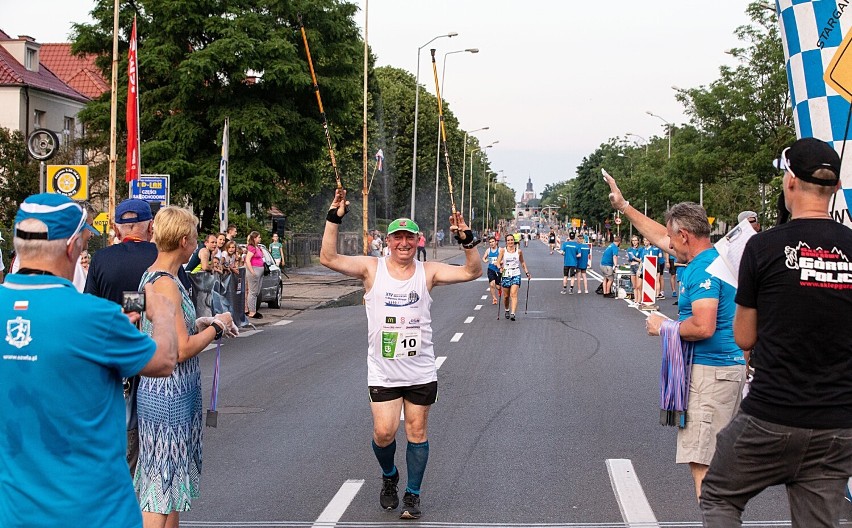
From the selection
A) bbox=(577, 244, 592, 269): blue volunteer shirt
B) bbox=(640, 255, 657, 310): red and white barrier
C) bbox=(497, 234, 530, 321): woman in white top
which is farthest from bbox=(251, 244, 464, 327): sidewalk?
bbox=(640, 255, 657, 310): red and white barrier

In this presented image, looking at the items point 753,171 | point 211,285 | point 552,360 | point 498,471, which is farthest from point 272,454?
point 753,171

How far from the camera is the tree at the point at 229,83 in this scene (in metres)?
36.8

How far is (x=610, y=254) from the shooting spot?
28094 mm

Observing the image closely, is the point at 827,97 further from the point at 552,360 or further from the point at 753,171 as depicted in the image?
the point at 753,171

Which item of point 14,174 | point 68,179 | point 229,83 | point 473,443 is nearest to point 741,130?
point 229,83

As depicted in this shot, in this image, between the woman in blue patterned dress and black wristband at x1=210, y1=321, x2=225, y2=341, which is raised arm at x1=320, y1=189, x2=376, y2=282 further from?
black wristband at x1=210, y1=321, x2=225, y2=341

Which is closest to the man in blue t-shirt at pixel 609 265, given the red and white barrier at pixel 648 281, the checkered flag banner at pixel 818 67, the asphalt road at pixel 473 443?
the red and white barrier at pixel 648 281

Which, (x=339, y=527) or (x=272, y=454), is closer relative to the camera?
(x=339, y=527)

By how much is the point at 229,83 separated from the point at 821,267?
35966 mm

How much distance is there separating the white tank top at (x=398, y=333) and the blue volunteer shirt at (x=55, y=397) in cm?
317

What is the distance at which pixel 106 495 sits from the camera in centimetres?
313

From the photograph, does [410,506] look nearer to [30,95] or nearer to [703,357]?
[703,357]

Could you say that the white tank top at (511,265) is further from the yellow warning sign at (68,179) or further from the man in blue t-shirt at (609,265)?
the yellow warning sign at (68,179)

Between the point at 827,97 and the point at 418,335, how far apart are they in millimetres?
2760
